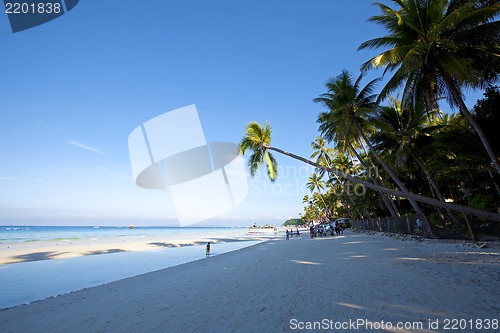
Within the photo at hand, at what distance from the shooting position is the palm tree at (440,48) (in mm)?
7879

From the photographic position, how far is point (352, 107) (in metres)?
14.3

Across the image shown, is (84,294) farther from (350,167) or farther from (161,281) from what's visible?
(350,167)

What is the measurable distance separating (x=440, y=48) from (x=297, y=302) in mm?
9987

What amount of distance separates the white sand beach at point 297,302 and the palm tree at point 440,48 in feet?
14.6

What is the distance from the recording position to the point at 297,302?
215 inches

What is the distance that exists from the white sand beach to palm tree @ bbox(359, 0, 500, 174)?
4464 mm

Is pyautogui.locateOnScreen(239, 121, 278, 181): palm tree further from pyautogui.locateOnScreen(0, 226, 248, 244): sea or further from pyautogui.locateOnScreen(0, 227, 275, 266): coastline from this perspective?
pyautogui.locateOnScreen(0, 226, 248, 244): sea

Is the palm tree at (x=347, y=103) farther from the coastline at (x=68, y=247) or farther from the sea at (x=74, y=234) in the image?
the sea at (x=74, y=234)

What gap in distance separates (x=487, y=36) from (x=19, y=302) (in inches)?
695

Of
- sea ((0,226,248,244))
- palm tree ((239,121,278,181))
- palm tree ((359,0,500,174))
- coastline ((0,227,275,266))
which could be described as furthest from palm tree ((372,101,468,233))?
sea ((0,226,248,244))

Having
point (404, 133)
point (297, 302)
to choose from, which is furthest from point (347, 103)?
point (297, 302)

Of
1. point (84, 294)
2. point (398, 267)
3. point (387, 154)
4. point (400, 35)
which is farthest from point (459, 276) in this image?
point (387, 154)

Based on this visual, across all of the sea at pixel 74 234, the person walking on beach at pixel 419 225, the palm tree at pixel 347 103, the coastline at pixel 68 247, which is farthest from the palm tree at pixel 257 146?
the sea at pixel 74 234

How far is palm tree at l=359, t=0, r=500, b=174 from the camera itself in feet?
25.8
